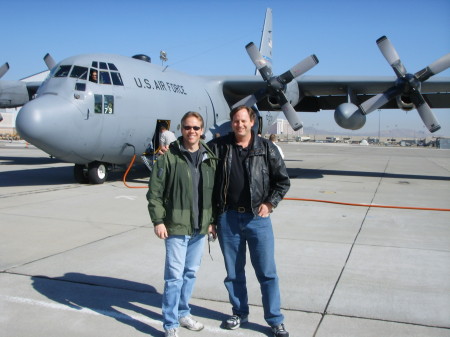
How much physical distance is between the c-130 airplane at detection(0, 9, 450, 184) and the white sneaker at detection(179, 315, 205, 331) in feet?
24.6

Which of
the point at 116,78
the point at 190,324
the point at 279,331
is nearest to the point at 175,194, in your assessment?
the point at 190,324

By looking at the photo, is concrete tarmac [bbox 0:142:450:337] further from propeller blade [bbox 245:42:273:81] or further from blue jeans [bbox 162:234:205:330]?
propeller blade [bbox 245:42:273:81]

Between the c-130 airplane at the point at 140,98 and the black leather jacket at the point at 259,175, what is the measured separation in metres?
7.41

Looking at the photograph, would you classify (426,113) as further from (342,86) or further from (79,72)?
(79,72)

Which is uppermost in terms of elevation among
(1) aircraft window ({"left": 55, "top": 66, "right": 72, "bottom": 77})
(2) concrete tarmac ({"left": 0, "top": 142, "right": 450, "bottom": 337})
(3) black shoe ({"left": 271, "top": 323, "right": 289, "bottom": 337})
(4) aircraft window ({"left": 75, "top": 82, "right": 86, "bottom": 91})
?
(1) aircraft window ({"left": 55, "top": 66, "right": 72, "bottom": 77})

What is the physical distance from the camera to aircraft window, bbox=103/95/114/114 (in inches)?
446

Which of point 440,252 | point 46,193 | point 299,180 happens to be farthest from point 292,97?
point 440,252

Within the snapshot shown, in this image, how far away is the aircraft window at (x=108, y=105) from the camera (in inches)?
446

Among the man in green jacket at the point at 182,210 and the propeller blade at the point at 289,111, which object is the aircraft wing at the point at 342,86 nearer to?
the propeller blade at the point at 289,111

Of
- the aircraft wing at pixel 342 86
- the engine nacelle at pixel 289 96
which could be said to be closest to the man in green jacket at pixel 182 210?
the engine nacelle at pixel 289 96

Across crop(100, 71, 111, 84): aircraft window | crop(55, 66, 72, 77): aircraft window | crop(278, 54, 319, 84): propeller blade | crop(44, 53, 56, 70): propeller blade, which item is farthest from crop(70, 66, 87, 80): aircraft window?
crop(278, 54, 319, 84): propeller blade

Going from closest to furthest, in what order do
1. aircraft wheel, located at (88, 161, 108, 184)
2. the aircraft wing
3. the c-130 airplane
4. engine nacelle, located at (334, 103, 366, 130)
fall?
1. the c-130 airplane
2. aircraft wheel, located at (88, 161, 108, 184)
3. engine nacelle, located at (334, 103, 366, 130)
4. the aircraft wing

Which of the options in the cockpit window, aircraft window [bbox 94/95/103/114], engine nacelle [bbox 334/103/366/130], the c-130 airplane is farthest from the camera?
engine nacelle [bbox 334/103/366/130]

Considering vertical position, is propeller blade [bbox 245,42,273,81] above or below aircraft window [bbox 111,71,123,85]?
above
